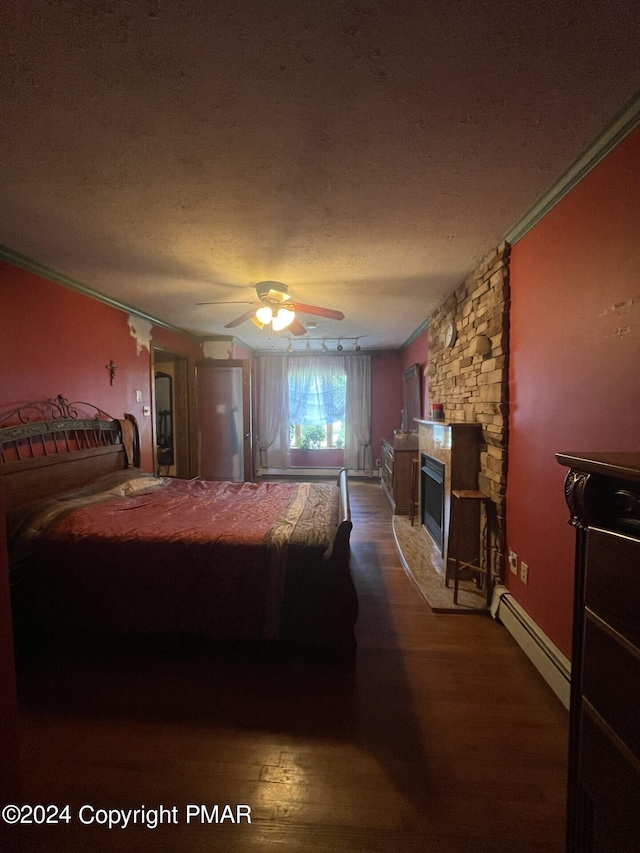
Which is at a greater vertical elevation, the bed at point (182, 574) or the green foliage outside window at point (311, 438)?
the green foliage outside window at point (311, 438)

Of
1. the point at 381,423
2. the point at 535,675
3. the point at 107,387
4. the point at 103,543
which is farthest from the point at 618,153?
the point at 381,423

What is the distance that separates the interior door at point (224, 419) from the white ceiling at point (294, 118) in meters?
2.78

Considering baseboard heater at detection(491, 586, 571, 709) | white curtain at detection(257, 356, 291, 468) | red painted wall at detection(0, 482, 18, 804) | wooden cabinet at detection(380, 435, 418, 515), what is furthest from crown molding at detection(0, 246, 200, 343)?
baseboard heater at detection(491, 586, 571, 709)

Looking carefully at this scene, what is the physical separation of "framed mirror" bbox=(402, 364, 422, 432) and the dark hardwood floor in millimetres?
3323

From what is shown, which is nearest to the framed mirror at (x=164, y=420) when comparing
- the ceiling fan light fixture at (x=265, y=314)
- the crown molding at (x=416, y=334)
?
the ceiling fan light fixture at (x=265, y=314)

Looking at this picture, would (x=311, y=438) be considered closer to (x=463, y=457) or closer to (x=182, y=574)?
(x=463, y=457)

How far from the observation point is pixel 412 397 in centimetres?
536

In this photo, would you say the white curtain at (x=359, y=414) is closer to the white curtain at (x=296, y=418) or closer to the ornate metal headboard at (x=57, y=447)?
the white curtain at (x=296, y=418)

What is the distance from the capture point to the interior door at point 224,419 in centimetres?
504

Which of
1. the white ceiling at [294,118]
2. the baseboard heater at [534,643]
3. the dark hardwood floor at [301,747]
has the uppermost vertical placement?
the white ceiling at [294,118]

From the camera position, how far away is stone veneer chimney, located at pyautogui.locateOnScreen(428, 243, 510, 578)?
2229mm

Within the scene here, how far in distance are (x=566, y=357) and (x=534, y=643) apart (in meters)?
1.57

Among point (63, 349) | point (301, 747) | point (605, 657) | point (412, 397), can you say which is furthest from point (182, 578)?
point (412, 397)

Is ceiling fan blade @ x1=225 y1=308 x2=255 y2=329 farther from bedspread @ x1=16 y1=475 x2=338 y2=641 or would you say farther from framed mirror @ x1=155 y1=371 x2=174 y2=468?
framed mirror @ x1=155 y1=371 x2=174 y2=468
